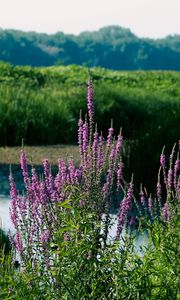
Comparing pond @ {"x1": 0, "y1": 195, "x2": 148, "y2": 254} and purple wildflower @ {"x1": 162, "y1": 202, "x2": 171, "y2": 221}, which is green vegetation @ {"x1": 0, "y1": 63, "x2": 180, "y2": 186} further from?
purple wildflower @ {"x1": 162, "y1": 202, "x2": 171, "y2": 221}

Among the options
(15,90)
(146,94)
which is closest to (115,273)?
(15,90)

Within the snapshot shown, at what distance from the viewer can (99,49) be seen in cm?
Result: 17500

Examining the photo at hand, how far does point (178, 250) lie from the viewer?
16.3 feet

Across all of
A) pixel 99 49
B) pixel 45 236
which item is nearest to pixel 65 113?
pixel 45 236

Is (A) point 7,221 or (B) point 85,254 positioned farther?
(A) point 7,221

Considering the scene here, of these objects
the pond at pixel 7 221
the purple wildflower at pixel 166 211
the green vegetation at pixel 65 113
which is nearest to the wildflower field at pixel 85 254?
the purple wildflower at pixel 166 211

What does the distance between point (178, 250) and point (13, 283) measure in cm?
105

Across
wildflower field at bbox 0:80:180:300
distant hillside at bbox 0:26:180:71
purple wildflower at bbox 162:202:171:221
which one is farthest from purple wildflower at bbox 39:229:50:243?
distant hillside at bbox 0:26:180:71

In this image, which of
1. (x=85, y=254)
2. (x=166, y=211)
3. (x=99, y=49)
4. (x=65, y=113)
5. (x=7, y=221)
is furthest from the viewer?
(x=99, y=49)

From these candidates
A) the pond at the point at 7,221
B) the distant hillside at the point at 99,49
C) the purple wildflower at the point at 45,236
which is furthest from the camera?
the distant hillside at the point at 99,49

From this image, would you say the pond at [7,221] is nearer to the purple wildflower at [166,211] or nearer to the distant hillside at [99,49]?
the purple wildflower at [166,211]

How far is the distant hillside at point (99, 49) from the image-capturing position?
157 metres

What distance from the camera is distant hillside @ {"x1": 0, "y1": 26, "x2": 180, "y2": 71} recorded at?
516 feet

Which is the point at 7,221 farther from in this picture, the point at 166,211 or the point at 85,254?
the point at 85,254
